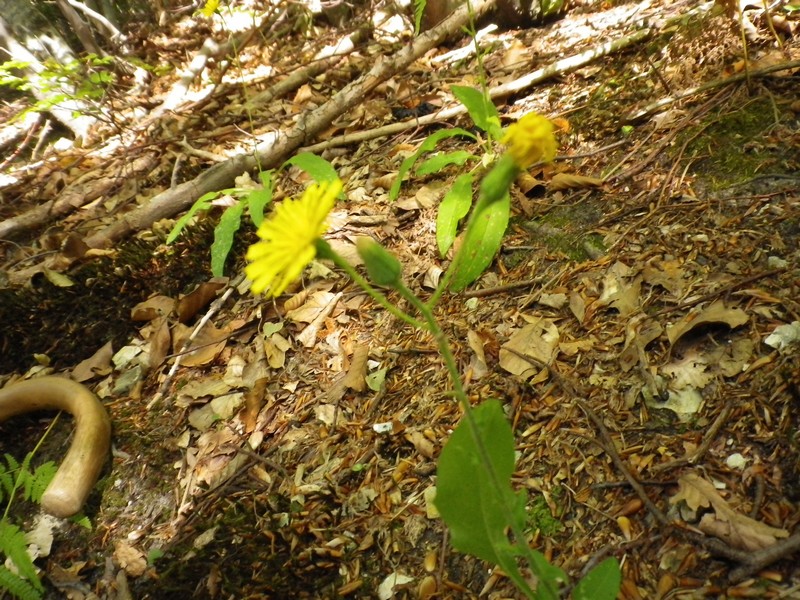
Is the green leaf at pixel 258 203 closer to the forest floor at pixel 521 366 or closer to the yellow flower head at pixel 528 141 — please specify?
the forest floor at pixel 521 366

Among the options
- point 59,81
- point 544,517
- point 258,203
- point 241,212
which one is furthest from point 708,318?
point 59,81

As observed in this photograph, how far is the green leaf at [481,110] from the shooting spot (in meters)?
2.28

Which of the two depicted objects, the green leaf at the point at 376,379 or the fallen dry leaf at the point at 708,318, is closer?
the fallen dry leaf at the point at 708,318

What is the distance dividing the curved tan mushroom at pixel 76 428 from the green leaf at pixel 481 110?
6.72 ft

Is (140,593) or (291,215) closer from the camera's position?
(291,215)

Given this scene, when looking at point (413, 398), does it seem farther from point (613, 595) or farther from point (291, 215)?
point (291, 215)

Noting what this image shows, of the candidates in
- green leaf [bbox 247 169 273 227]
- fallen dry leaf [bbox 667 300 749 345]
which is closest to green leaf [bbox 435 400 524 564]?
fallen dry leaf [bbox 667 300 749 345]

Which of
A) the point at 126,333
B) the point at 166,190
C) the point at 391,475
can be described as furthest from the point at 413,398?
the point at 166,190

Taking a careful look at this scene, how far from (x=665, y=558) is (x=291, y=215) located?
116 centimetres

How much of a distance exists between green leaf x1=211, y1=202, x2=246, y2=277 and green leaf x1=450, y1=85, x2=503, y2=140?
117 centimetres

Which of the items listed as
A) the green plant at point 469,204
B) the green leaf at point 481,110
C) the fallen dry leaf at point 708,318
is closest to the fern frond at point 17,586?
the green plant at point 469,204

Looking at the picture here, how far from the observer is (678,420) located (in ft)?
4.68

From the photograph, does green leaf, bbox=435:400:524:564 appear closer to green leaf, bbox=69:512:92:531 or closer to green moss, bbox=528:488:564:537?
green moss, bbox=528:488:564:537

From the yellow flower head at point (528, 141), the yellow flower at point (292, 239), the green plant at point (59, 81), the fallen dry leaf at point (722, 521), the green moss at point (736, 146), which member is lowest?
the fallen dry leaf at point (722, 521)
